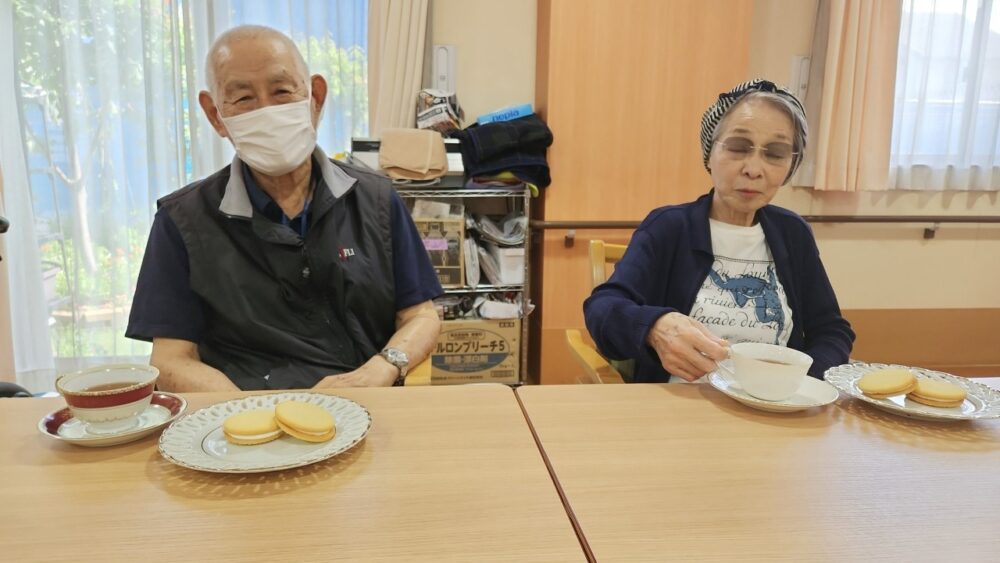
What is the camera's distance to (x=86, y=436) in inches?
29.3

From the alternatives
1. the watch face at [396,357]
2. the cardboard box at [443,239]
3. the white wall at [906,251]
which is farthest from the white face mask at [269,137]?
the white wall at [906,251]

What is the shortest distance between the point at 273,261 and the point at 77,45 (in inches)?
81.6

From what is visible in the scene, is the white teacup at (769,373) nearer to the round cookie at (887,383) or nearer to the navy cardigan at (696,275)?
the round cookie at (887,383)

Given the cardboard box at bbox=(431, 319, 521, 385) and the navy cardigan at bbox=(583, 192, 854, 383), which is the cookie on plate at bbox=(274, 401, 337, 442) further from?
the cardboard box at bbox=(431, 319, 521, 385)

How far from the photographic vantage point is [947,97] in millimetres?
2943

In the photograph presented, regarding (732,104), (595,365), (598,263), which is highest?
(732,104)

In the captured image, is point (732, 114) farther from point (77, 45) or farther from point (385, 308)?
point (77, 45)

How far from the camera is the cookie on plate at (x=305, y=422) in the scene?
738 millimetres

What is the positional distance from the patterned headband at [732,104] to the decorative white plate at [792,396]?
2.00 ft

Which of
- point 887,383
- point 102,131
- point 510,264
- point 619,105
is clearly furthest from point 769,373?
point 102,131

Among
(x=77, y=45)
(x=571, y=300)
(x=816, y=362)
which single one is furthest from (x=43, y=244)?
(x=816, y=362)

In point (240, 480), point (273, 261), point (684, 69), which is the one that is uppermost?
point (684, 69)

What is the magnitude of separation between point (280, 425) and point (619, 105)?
2277 mm

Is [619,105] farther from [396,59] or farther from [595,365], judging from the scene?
[595,365]
